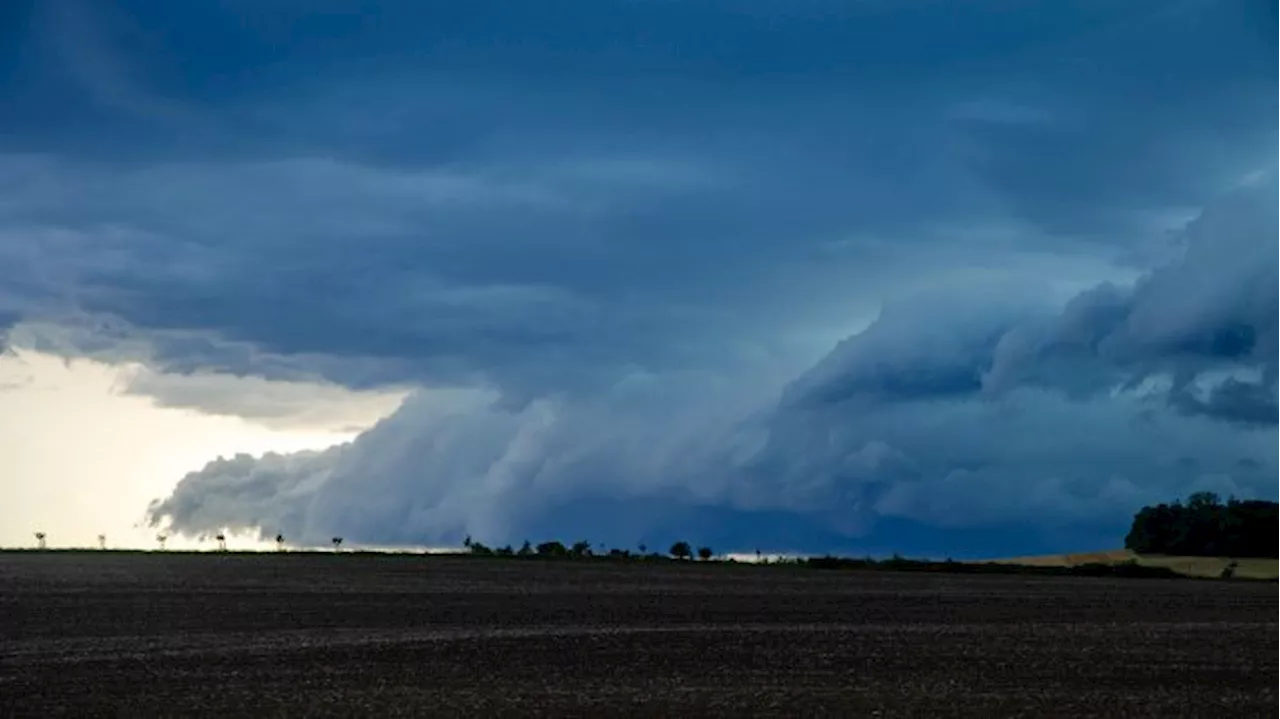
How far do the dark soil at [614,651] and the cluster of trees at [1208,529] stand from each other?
67786 mm

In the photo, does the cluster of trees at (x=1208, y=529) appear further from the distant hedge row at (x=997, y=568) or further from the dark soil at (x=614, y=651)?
the dark soil at (x=614, y=651)

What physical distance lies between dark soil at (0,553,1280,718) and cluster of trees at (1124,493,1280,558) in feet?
222

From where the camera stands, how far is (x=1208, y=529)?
13800 cm

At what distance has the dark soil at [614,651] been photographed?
2681 centimetres

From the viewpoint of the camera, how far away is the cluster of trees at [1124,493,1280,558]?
13600 cm

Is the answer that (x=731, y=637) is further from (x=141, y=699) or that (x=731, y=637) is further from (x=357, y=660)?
(x=141, y=699)

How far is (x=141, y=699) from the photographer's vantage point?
26344 millimetres

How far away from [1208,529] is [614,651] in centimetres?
11167

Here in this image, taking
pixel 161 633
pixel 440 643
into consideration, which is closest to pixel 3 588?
pixel 161 633

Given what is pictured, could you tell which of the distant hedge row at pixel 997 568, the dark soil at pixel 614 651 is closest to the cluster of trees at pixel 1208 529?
the distant hedge row at pixel 997 568

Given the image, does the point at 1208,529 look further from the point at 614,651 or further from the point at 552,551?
the point at 614,651

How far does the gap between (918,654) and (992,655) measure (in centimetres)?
158

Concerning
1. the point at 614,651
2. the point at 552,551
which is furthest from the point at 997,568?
the point at 614,651

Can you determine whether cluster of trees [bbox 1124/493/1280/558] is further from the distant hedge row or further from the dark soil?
the dark soil
